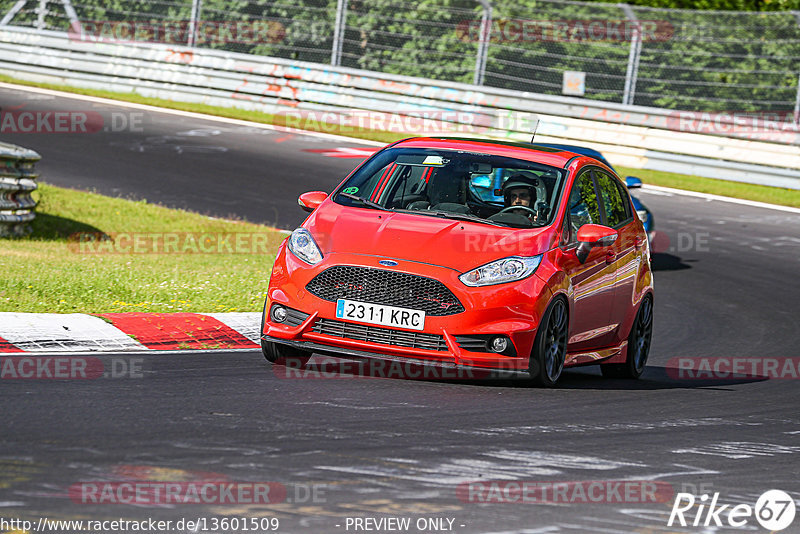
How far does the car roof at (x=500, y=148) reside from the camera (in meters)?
9.20

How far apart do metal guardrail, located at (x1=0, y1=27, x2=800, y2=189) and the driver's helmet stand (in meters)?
13.6

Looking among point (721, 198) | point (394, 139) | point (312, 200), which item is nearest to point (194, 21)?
point (394, 139)

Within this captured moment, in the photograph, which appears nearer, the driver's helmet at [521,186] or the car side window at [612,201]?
the driver's helmet at [521,186]

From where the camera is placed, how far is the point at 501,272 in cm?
796

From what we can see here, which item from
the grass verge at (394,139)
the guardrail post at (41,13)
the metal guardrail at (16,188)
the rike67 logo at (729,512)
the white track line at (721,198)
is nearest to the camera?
the rike67 logo at (729,512)

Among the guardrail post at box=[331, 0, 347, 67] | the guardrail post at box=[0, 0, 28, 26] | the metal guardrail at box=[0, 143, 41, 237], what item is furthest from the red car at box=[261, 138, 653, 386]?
the guardrail post at box=[0, 0, 28, 26]

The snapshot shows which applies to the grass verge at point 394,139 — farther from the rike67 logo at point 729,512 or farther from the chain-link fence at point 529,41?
the rike67 logo at point 729,512

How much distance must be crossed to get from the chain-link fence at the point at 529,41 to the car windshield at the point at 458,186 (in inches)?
524

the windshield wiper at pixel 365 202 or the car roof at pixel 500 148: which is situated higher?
Answer: the car roof at pixel 500 148

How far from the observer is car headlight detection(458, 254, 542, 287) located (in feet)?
25.9

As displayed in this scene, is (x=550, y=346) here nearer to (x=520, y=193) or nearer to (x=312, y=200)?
(x=520, y=193)

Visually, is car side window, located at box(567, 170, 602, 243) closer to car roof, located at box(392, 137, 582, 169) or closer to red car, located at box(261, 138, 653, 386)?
red car, located at box(261, 138, 653, 386)

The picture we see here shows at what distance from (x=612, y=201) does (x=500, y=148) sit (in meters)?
1.10

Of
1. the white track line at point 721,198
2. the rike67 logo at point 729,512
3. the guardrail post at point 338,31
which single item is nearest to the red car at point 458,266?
the rike67 logo at point 729,512
